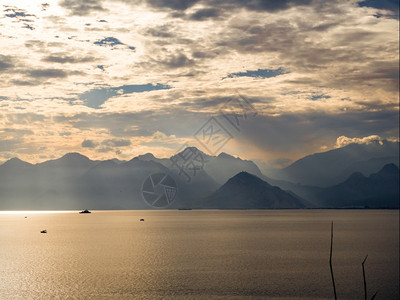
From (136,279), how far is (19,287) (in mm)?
23355

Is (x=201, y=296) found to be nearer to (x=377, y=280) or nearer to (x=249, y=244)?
(x=377, y=280)

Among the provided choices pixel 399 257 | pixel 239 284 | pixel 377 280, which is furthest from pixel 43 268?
pixel 399 257

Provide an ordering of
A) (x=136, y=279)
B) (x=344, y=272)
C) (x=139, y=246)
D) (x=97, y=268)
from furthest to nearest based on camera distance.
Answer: (x=139, y=246) → (x=97, y=268) → (x=344, y=272) → (x=136, y=279)

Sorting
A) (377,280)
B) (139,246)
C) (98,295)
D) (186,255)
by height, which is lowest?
(139,246)

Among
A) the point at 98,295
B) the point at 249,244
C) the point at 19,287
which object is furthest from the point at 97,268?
the point at 249,244

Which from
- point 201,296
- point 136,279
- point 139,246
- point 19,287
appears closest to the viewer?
point 201,296

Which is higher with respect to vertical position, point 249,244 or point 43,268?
point 43,268

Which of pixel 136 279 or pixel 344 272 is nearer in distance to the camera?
pixel 136 279

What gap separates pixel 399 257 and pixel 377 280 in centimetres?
4640

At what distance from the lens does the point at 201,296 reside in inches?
3130

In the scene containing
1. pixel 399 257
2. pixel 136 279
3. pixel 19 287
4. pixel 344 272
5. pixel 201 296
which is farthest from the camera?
pixel 399 257

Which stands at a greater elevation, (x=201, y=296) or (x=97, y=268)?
(x=201, y=296)

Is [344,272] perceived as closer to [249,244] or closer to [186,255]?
[186,255]

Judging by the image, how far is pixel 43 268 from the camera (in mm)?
117812
